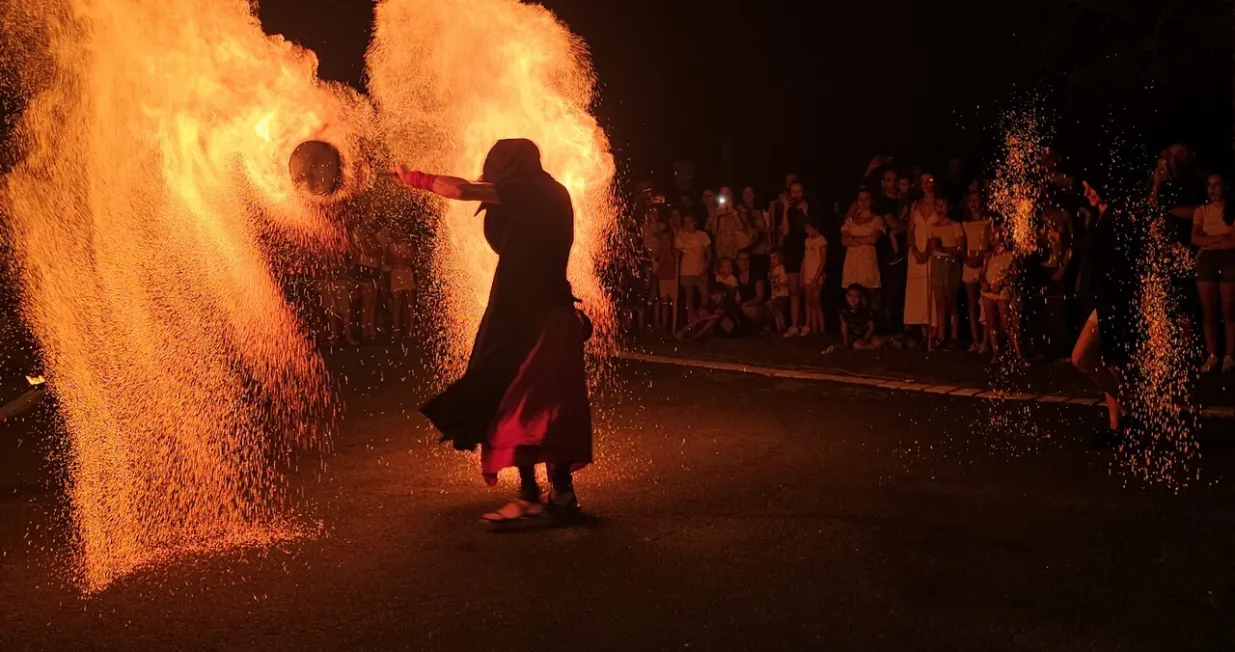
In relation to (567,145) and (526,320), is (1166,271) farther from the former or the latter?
(526,320)

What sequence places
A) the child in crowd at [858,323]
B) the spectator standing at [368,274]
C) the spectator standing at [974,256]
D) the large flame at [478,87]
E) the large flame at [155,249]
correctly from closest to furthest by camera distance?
the large flame at [155,249], the large flame at [478,87], the spectator standing at [974,256], the child in crowd at [858,323], the spectator standing at [368,274]

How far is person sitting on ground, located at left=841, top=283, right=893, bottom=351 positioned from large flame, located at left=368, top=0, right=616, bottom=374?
3.43 metres

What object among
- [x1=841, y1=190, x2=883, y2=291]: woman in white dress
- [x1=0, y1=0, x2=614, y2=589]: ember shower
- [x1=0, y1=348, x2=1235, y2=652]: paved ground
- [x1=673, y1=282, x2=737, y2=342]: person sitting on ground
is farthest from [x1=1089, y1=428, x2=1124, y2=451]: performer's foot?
[x1=673, y1=282, x2=737, y2=342]: person sitting on ground

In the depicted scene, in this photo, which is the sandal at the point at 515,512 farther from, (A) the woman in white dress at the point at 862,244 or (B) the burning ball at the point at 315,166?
(A) the woman in white dress at the point at 862,244

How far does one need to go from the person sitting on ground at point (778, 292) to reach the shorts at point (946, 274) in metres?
2.25

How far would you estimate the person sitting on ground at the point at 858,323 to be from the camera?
1253 cm

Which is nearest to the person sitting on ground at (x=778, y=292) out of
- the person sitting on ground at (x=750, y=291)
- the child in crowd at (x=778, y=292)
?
the child in crowd at (x=778, y=292)

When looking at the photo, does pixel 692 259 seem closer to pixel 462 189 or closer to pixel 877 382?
pixel 877 382

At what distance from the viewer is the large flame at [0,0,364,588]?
6.48 meters

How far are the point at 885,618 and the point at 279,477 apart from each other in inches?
152

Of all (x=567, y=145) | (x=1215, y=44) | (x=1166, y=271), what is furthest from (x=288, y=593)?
(x=1215, y=44)

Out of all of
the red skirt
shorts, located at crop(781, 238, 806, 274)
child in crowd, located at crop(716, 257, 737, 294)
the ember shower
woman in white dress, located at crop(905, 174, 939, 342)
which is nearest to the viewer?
the red skirt

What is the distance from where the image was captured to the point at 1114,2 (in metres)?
16.0

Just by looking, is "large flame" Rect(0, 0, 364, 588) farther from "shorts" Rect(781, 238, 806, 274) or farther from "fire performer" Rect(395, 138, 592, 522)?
"shorts" Rect(781, 238, 806, 274)
